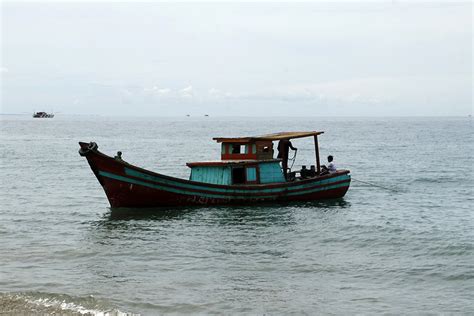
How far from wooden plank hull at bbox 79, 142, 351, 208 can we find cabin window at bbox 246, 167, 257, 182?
41cm

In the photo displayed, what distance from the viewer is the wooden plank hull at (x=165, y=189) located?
25.7 m

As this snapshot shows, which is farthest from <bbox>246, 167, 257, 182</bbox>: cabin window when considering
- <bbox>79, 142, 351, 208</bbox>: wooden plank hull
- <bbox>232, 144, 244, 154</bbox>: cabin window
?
<bbox>232, 144, 244, 154</bbox>: cabin window

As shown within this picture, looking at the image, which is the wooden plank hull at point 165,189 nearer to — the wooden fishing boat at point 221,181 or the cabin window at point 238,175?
the wooden fishing boat at point 221,181

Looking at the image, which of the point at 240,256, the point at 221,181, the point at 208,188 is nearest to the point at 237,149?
the point at 221,181

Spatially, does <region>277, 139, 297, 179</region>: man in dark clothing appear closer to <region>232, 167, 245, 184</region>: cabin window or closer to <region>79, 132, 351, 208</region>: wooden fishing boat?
<region>79, 132, 351, 208</region>: wooden fishing boat

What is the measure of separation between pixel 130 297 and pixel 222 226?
949cm

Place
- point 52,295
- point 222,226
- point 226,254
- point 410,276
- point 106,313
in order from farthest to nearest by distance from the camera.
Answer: point 222,226
point 226,254
point 410,276
point 52,295
point 106,313

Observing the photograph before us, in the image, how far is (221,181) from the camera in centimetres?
2806

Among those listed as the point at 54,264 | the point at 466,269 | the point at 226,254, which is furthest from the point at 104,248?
the point at 466,269

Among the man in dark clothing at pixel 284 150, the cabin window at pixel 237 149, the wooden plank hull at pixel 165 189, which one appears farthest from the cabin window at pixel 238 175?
the man in dark clothing at pixel 284 150

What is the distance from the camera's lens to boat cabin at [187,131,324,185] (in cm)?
2791

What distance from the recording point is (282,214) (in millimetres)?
26797

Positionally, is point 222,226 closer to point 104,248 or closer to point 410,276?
point 104,248

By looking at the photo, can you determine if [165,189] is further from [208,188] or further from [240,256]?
[240,256]
